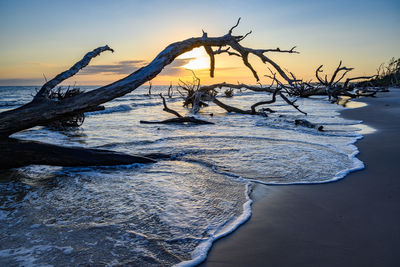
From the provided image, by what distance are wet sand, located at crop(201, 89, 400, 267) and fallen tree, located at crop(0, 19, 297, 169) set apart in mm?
1806

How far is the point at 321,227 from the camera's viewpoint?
2.24 meters

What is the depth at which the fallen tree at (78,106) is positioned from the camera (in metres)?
3.47

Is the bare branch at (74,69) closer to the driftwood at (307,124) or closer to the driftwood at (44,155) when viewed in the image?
the driftwood at (44,155)

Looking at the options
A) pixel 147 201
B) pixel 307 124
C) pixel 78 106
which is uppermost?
pixel 78 106

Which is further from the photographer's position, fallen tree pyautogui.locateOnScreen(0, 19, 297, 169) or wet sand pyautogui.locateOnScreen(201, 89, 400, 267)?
fallen tree pyautogui.locateOnScreen(0, 19, 297, 169)

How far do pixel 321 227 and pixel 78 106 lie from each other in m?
3.32

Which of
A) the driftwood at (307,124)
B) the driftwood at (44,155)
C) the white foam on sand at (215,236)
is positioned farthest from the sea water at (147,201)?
the driftwood at (307,124)

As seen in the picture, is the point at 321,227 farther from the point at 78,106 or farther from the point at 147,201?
the point at 78,106

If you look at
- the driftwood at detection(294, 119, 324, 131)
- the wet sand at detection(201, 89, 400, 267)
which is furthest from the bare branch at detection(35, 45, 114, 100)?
A: the driftwood at detection(294, 119, 324, 131)

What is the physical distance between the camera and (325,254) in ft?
6.11

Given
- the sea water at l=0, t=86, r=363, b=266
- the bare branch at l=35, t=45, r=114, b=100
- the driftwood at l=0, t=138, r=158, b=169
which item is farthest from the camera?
the bare branch at l=35, t=45, r=114, b=100

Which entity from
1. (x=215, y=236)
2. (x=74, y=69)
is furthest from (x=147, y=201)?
(x=74, y=69)

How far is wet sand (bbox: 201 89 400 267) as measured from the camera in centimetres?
183

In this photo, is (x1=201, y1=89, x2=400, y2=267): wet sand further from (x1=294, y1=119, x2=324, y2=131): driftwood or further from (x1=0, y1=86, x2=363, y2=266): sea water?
(x1=294, y1=119, x2=324, y2=131): driftwood
